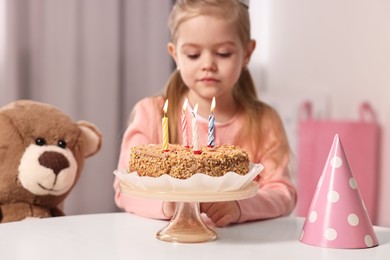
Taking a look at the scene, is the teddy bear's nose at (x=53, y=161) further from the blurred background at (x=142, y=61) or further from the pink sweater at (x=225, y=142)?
the blurred background at (x=142, y=61)

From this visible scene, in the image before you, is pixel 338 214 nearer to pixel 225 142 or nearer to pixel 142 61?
pixel 225 142

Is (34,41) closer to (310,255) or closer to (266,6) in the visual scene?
(266,6)

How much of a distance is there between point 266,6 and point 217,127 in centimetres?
175

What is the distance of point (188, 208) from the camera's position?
1.09 meters

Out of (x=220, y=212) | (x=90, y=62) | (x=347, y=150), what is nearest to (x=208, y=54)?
(x=220, y=212)

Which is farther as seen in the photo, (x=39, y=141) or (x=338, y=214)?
(x=39, y=141)

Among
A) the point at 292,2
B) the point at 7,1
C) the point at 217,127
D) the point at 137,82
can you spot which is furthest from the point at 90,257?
the point at 292,2

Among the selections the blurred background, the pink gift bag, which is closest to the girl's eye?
the blurred background

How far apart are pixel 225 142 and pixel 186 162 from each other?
19.3 inches

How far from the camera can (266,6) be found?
3115mm

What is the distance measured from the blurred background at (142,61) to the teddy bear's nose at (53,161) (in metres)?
0.82

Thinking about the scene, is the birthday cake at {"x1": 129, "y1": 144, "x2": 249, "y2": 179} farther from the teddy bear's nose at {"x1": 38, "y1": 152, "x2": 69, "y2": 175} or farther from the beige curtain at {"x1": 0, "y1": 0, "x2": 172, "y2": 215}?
the beige curtain at {"x1": 0, "y1": 0, "x2": 172, "y2": 215}

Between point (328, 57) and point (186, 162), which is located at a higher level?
point (328, 57)

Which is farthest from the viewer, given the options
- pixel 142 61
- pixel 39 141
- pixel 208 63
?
pixel 142 61
